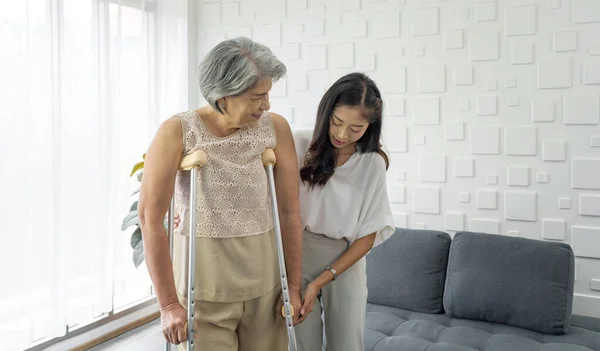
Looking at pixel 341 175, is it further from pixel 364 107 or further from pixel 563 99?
pixel 563 99

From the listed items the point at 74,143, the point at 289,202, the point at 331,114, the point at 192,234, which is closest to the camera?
the point at 192,234

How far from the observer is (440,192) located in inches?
119

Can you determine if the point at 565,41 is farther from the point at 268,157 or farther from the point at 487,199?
the point at 268,157

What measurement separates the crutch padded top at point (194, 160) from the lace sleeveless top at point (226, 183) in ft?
0.11

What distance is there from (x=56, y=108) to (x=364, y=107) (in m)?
1.82

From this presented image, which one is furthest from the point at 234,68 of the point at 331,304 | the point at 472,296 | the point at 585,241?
the point at 585,241

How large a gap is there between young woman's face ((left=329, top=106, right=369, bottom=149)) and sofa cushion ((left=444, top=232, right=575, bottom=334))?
1.24m

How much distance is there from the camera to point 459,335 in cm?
243

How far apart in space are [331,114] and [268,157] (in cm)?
31

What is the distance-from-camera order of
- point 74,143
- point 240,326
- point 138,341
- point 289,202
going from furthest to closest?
point 138,341 → point 74,143 → point 289,202 → point 240,326

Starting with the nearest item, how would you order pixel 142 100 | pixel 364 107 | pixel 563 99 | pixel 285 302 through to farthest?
1. pixel 285 302
2. pixel 364 107
3. pixel 563 99
4. pixel 142 100

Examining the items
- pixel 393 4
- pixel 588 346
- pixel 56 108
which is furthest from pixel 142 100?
pixel 588 346

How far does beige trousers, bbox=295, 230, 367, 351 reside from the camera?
5.83 ft

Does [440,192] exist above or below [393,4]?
below
